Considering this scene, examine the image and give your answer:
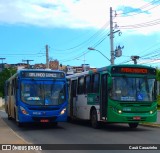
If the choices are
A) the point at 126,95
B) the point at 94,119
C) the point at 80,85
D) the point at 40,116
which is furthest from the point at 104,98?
the point at 80,85

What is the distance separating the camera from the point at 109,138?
16422 millimetres

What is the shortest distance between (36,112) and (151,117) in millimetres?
5551

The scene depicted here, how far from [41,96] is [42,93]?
178mm

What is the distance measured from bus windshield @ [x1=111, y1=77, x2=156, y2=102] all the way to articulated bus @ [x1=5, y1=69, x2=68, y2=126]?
3.18 m

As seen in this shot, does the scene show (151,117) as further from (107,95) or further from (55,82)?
(55,82)

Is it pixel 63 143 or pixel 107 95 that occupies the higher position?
pixel 107 95

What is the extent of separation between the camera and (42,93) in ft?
70.3

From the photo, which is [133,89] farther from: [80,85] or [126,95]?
[80,85]

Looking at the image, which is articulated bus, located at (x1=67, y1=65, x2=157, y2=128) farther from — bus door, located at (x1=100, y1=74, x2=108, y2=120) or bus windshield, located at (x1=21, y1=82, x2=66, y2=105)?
bus windshield, located at (x1=21, y1=82, x2=66, y2=105)

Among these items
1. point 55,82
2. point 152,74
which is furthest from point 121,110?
point 55,82

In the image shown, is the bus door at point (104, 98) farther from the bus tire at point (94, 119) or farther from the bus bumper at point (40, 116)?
the bus bumper at point (40, 116)

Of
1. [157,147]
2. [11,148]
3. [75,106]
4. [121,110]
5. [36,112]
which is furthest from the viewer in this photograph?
[75,106]

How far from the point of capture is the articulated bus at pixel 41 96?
2105cm

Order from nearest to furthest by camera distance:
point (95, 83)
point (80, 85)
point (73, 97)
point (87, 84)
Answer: point (95, 83)
point (87, 84)
point (80, 85)
point (73, 97)
